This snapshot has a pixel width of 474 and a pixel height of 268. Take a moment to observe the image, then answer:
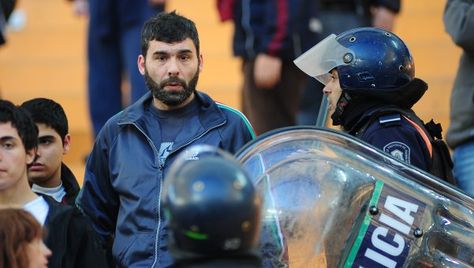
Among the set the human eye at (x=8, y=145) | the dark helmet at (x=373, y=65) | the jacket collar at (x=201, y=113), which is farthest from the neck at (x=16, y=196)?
the dark helmet at (x=373, y=65)

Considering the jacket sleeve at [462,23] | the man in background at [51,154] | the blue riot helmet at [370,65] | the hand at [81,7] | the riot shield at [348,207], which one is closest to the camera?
the riot shield at [348,207]

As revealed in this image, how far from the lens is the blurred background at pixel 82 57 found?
13375 mm

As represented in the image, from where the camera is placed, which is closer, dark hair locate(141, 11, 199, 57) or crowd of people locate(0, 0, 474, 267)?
crowd of people locate(0, 0, 474, 267)

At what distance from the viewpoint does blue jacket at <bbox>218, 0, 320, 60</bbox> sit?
9.30 meters

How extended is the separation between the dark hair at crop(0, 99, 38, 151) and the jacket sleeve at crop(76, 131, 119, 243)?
465 mm

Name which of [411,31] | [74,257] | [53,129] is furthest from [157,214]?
[411,31]

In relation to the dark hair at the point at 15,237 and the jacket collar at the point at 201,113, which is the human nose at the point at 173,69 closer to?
the jacket collar at the point at 201,113

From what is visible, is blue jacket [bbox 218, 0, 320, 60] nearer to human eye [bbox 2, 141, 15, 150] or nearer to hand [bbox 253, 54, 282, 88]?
hand [bbox 253, 54, 282, 88]

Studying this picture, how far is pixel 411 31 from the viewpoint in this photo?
46.3 feet

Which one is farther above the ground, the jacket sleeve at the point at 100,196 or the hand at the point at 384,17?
the hand at the point at 384,17

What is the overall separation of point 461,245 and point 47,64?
9758 millimetres

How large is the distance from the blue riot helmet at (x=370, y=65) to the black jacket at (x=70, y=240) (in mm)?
1402

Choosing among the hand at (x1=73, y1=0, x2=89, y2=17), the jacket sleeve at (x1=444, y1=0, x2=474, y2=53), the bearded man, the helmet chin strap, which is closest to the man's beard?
the bearded man

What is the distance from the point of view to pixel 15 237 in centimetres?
500
